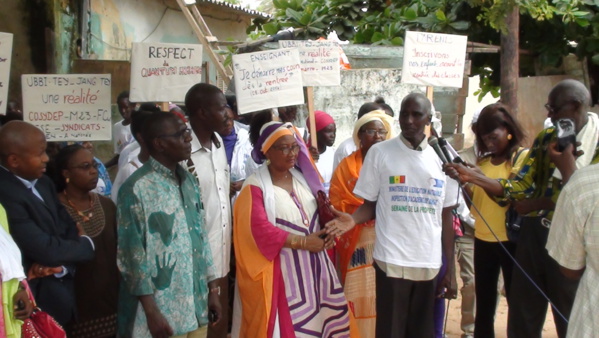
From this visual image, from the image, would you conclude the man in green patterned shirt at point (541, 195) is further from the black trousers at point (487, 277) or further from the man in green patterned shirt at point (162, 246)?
the man in green patterned shirt at point (162, 246)

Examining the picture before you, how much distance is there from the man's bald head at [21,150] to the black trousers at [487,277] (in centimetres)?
319

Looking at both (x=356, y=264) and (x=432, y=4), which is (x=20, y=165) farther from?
(x=432, y=4)

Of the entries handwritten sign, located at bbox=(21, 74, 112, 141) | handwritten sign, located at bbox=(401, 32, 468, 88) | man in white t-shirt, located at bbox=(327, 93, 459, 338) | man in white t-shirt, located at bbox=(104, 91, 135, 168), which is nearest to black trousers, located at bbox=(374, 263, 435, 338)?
man in white t-shirt, located at bbox=(327, 93, 459, 338)

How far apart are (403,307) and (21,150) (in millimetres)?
2471

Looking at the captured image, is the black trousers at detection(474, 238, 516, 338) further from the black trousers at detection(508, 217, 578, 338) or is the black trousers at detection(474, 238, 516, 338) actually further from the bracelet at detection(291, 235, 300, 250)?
the bracelet at detection(291, 235, 300, 250)

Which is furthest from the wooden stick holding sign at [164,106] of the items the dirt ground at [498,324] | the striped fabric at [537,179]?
the dirt ground at [498,324]

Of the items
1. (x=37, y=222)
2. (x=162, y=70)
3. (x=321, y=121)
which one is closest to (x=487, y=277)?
(x=321, y=121)

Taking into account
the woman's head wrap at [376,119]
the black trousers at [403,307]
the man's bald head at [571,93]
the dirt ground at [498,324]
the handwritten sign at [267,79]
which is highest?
the handwritten sign at [267,79]

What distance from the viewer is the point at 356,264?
16.0 ft

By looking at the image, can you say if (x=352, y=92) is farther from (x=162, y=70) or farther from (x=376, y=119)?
(x=162, y=70)

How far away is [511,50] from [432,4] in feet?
7.74

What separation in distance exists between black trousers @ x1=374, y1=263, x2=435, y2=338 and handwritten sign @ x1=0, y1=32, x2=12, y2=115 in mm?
2822

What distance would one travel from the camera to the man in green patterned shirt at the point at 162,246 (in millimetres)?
3535

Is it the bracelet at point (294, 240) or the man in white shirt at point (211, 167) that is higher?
the man in white shirt at point (211, 167)
